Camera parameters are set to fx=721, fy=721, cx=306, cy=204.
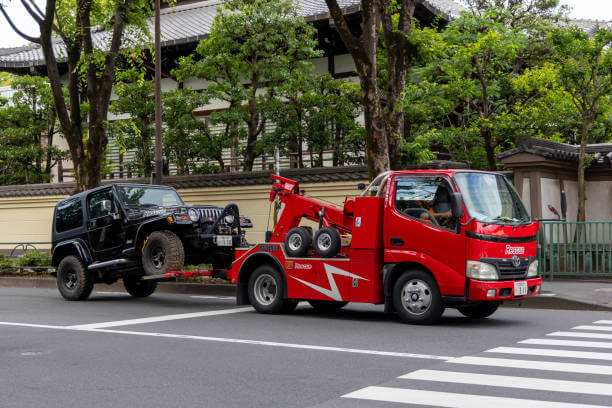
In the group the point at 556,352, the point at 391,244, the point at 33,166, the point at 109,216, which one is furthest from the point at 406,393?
the point at 33,166

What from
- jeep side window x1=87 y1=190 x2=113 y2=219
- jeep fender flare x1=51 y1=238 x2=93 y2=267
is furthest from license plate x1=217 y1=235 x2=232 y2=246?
jeep fender flare x1=51 y1=238 x2=93 y2=267

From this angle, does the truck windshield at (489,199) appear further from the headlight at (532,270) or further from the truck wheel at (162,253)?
the truck wheel at (162,253)

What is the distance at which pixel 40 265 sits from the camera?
72.2 ft

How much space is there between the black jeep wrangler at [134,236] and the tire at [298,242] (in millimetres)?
1878

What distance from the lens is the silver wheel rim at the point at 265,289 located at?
42.5 feet

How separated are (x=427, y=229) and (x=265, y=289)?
11.6 feet

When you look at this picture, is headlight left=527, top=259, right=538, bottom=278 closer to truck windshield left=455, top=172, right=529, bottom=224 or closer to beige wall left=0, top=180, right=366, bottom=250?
truck windshield left=455, top=172, right=529, bottom=224

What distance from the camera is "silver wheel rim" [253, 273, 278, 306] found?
42.5 feet

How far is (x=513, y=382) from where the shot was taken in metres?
6.91

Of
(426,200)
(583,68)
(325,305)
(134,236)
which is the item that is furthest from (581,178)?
(134,236)

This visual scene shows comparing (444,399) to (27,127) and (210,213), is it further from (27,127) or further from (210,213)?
(27,127)

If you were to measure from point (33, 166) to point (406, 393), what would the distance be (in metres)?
26.6

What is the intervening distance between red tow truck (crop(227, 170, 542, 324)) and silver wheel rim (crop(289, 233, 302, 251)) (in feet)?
0.06

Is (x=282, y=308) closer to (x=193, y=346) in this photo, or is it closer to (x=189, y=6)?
(x=193, y=346)
